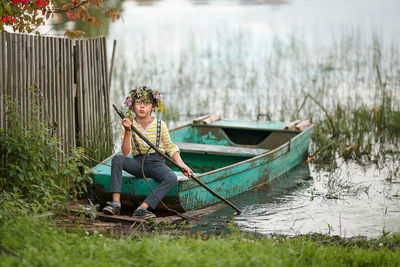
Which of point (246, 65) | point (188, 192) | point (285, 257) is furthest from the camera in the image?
point (246, 65)

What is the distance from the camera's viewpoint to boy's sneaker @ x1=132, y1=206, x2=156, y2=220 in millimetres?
6707

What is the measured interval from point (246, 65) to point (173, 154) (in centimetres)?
1139

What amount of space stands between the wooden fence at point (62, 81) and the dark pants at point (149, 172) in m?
0.65

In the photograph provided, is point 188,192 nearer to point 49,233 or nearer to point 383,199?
point 49,233

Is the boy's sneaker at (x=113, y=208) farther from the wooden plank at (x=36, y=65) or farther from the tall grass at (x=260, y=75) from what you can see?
the tall grass at (x=260, y=75)

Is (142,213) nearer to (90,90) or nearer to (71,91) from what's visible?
(71,91)

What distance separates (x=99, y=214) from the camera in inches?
264

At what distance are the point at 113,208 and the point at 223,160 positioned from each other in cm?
280

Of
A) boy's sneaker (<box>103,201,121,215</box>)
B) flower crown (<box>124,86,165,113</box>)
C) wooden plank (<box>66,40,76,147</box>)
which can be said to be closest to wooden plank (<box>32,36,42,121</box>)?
wooden plank (<box>66,40,76,147</box>)

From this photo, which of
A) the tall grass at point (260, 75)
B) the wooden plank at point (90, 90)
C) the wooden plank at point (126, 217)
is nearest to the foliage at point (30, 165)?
the wooden plank at point (126, 217)

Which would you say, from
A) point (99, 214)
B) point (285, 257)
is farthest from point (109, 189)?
point (285, 257)

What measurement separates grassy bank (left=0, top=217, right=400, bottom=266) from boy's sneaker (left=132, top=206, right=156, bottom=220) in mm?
1139

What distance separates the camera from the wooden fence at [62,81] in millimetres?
6875

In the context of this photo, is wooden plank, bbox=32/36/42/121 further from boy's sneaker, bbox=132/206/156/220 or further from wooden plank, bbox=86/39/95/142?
boy's sneaker, bbox=132/206/156/220
